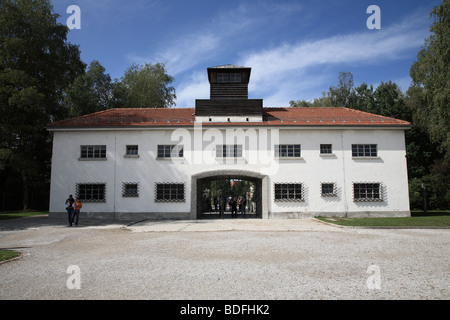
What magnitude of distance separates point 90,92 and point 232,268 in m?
32.3

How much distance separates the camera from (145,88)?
127ft

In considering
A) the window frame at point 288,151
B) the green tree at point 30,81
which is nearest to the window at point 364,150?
the window frame at point 288,151

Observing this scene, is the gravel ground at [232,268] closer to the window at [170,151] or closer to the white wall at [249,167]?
the white wall at [249,167]

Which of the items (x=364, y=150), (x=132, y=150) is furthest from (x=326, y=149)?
(x=132, y=150)

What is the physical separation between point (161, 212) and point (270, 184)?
7.47 metres

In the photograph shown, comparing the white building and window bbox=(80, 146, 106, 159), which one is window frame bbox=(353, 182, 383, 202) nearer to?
the white building

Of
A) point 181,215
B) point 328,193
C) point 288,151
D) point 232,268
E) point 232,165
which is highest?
point 288,151

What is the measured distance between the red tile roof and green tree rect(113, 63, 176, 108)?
14573mm

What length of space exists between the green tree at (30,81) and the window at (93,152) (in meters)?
5.29

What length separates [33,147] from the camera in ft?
98.6

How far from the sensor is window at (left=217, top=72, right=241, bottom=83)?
83.7 feet

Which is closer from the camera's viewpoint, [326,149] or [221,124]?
[221,124]

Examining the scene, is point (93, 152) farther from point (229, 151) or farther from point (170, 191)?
point (229, 151)
